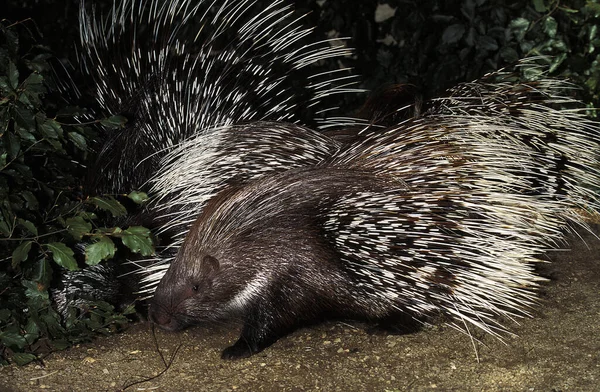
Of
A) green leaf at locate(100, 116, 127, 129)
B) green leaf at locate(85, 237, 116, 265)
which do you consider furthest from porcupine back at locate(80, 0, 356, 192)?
green leaf at locate(85, 237, 116, 265)

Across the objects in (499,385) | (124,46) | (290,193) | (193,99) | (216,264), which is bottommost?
(499,385)

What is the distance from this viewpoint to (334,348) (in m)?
2.83

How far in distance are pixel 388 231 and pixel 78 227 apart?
0.96 metres

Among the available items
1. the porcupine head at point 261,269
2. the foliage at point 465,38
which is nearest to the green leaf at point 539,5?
the foliage at point 465,38

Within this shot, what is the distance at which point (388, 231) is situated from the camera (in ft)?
8.43

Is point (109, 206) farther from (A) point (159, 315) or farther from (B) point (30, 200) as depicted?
(A) point (159, 315)

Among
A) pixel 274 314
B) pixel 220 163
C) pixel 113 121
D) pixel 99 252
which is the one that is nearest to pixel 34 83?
pixel 113 121

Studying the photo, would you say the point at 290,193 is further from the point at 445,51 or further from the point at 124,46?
the point at 445,51

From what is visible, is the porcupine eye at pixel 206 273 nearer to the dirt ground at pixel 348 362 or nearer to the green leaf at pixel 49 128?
the dirt ground at pixel 348 362

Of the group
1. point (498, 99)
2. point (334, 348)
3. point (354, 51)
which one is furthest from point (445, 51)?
point (334, 348)

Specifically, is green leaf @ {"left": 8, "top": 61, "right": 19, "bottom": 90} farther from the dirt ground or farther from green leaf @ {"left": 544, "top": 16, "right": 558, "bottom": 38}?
green leaf @ {"left": 544, "top": 16, "right": 558, "bottom": 38}

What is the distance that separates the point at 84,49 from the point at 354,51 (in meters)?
1.53

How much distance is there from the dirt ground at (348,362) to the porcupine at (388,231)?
0.32 feet

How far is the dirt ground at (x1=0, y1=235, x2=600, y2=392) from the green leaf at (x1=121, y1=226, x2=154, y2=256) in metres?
0.42
